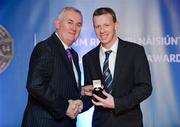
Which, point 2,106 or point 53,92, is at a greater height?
point 53,92

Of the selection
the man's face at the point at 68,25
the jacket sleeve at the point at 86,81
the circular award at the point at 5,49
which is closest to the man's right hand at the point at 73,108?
the jacket sleeve at the point at 86,81

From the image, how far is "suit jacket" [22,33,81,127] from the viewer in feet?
8.59

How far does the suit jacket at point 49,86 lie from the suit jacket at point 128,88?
0.29 m

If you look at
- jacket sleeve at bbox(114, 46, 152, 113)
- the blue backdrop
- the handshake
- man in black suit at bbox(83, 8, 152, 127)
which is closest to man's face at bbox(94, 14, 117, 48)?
man in black suit at bbox(83, 8, 152, 127)

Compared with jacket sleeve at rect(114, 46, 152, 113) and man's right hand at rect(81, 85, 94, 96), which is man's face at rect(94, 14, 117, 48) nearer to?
jacket sleeve at rect(114, 46, 152, 113)

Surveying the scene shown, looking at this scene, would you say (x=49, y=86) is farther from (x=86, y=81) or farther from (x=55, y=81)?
(x=86, y=81)

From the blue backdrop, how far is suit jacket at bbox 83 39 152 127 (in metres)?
1.09

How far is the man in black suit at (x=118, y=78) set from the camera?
8.79 feet

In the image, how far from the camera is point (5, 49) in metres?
3.94

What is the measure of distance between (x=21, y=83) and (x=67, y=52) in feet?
4.13

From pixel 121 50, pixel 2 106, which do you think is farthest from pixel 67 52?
pixel 2 106

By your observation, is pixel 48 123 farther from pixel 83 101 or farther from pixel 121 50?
pixel 121 50

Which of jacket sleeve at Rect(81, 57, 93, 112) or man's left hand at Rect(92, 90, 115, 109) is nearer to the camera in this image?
man's left hand at Rect(92, 90, 115, 109)

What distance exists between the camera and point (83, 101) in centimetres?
299
